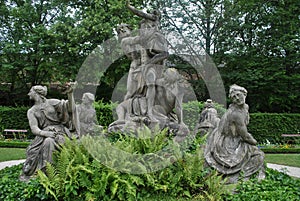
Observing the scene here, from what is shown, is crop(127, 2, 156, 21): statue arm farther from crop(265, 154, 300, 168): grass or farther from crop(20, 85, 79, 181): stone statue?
crop(265, 154, 300, 168): grass

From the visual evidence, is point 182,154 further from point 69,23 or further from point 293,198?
point 69,23

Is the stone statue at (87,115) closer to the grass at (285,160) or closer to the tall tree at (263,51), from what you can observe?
the grass at (285,160)

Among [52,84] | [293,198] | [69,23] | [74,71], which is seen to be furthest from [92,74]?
[293,198]

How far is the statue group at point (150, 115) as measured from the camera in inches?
231

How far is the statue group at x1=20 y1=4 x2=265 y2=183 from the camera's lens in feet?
19.3

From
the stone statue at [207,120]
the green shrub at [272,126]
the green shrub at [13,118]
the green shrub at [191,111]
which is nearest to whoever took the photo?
the stone statue at [207,120]

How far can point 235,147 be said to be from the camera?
19.7 ft

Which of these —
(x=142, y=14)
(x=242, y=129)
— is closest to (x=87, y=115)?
(x=142, y=14)

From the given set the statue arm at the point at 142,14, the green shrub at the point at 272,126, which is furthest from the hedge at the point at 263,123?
the statue arm at the point at 142,14

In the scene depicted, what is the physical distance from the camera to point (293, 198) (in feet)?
17.3

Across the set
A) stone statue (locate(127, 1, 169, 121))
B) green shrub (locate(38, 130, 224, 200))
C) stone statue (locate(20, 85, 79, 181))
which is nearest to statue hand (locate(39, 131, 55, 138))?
stone statue (locate(20, 85, 79, 181))

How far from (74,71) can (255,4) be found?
11501 millimetres

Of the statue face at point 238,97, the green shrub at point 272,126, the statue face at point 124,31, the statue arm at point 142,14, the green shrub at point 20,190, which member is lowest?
the green shrub at point 272,126

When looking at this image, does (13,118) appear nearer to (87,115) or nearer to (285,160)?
(87,115)
